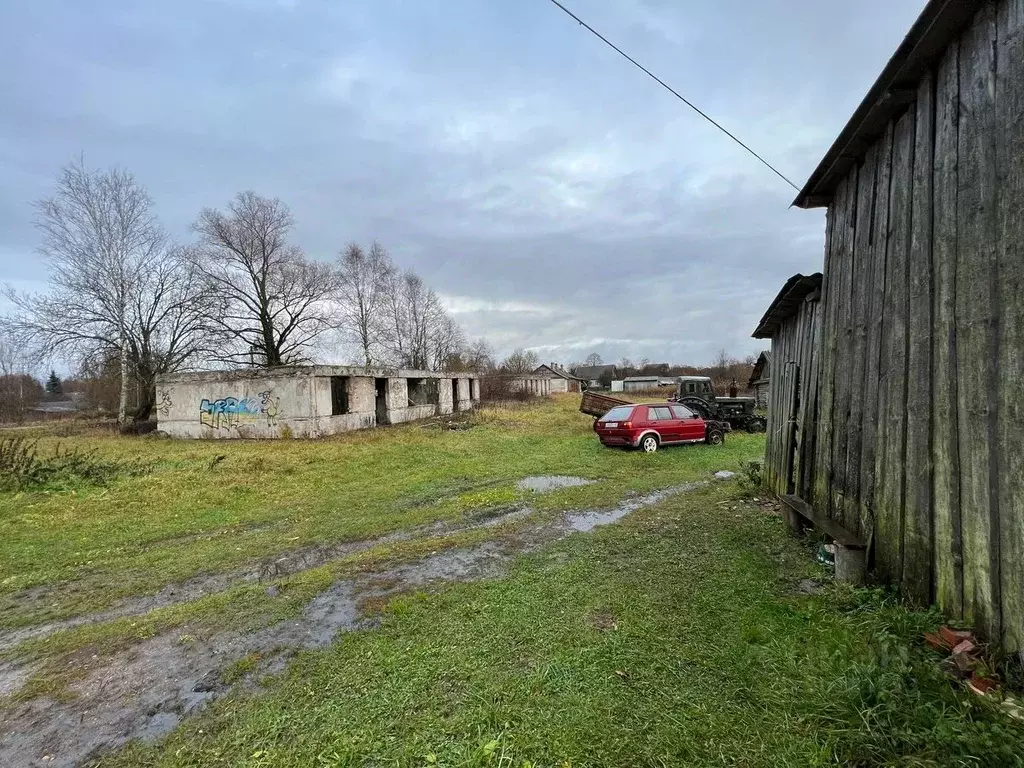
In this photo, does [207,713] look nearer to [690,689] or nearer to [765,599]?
[690,689]

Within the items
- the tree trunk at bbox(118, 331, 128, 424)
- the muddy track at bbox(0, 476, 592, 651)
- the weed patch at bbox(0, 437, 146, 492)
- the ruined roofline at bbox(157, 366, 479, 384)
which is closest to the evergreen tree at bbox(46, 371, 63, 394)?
the tree trunk at bbox(118, 331, 128, 424)

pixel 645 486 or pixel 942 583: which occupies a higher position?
pixel 942 583

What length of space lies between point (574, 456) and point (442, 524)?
6711mm

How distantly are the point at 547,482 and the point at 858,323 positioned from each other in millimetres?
6470

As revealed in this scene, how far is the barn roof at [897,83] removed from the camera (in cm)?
295

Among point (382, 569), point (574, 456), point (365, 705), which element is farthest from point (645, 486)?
point (365, 705)

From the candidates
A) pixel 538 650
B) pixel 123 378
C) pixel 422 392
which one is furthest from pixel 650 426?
pixel 123 378

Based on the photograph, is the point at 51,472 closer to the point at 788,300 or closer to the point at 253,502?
the point at 253,502

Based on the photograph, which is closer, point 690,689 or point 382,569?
point 690,689

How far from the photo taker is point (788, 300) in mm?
6211

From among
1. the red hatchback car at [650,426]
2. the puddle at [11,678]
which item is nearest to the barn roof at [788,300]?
the red hatchback car at [650,426]

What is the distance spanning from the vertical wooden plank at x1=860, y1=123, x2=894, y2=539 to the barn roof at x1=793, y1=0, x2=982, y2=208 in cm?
19

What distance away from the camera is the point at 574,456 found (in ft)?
42.3

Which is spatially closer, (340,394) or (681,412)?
(681,412)
